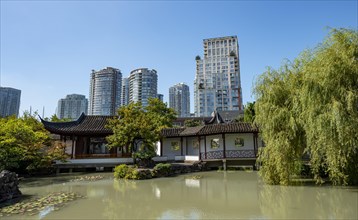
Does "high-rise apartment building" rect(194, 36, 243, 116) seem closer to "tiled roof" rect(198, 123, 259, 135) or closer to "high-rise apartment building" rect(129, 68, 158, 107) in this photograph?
"high-rise apartment building" rect(129, 68, 158, 107)

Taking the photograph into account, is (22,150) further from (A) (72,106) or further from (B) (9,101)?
(A) (72,106)

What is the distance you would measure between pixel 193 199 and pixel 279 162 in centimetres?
373

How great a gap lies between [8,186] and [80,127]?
10.9 metres

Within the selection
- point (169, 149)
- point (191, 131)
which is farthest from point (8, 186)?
point (169, 149)

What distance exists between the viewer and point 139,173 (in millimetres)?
14617

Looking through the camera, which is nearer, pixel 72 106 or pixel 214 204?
pixel 214 204

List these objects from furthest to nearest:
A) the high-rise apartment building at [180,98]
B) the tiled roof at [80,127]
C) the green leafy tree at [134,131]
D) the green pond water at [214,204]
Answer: the high-rise apartment building at [180,98], the tiled roof at [80,127], the green leafy tree at [134,131], the green pond water at [214,204]

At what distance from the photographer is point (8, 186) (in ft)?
31.2

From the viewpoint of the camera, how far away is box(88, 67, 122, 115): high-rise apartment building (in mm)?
70375

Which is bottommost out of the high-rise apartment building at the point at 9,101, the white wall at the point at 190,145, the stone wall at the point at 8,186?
the stone wall at the point at 8,186

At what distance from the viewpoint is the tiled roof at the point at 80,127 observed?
19047 millimetres

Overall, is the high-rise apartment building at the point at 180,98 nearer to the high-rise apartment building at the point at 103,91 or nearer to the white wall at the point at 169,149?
the high-rise apartment building at the point at 103,91

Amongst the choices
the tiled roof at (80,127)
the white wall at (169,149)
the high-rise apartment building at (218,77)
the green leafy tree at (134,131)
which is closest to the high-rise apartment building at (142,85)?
the high-rise apartment building at (218,77)

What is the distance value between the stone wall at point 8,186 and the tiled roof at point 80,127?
945 centimetres
